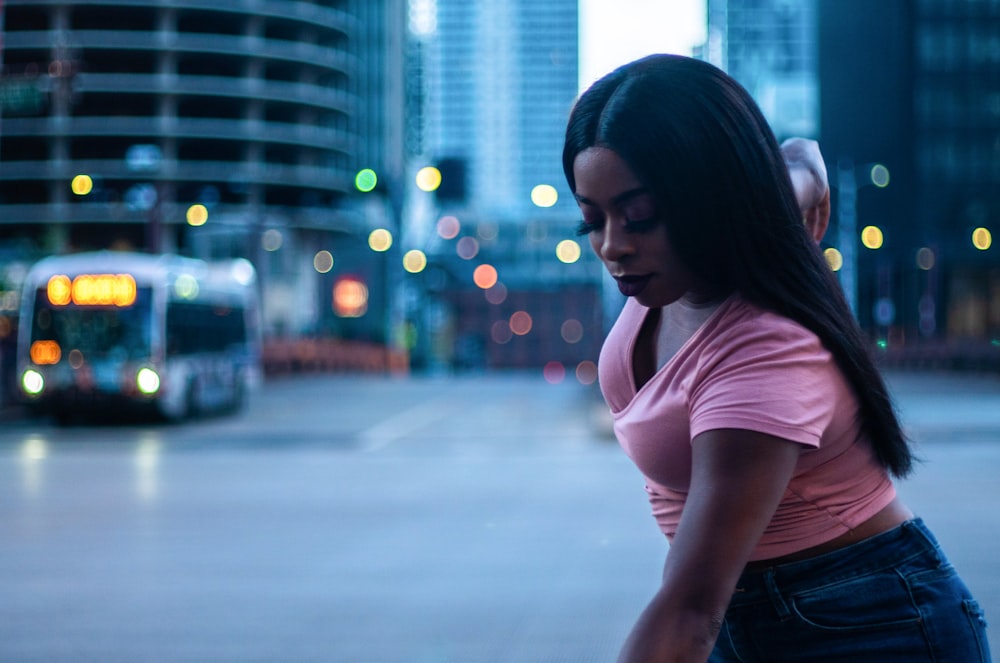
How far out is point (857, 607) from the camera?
1973 mm

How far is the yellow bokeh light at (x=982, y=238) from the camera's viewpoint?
272 ft

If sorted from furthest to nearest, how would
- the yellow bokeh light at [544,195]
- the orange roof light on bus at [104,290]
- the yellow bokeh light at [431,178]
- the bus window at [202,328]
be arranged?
1. the yellow bokeh light at [431,178]
2. the yellow bokeh light at [544,195]
3. the bus window at [202,328]
4. the orange roof light on bus at [104,290]

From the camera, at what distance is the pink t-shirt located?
1780 millimetres

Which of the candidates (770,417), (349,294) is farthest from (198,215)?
(770,417)

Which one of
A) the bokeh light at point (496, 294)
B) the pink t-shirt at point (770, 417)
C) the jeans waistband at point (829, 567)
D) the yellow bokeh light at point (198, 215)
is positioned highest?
the yellow bokeh light at point (198, 215)

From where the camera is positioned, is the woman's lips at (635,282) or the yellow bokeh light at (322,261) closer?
the woman's lips at (635,282)

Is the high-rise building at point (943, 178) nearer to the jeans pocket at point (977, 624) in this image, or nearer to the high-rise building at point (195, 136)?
the high-rise building at point (195, 136)

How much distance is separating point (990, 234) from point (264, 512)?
79393 mm

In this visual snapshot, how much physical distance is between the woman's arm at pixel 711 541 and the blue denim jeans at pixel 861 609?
0.27 m

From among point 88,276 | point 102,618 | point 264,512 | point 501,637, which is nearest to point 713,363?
point 501,637

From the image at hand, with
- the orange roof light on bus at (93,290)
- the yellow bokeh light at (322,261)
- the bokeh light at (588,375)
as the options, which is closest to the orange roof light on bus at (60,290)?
the orange roof light on bus at (93,290)

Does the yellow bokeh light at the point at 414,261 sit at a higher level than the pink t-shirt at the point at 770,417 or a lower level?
higher

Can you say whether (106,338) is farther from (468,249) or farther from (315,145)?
(468,249)

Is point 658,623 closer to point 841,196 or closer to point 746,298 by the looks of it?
point 746,298
